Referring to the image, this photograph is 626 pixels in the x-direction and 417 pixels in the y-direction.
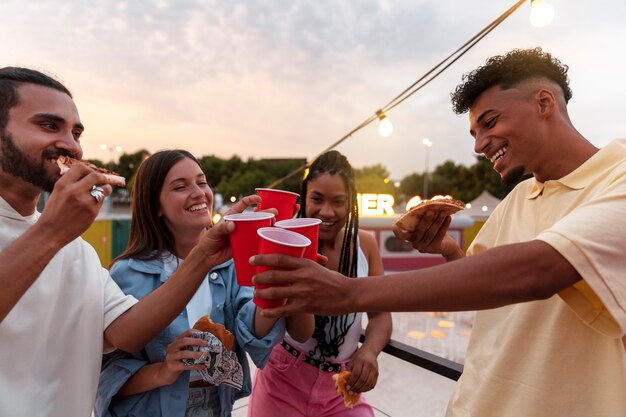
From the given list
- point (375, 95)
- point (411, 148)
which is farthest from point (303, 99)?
point (411, 148)

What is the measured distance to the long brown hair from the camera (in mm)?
2006

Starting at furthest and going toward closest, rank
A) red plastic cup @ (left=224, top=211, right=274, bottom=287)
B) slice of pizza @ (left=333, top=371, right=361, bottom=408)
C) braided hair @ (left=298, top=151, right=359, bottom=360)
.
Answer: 1. braided hair @ (left=298, top=151, right=359, bottom=360)
2. slice of pizza @ (left=333, top=371, right=361, bottom=408)
3. red plastic cup @ (left=224, top=211, right=274, bottom=287)

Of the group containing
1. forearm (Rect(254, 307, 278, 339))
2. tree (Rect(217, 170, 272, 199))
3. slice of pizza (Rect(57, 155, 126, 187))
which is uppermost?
slice of pizza (Rect(57, 155, 126, 187))

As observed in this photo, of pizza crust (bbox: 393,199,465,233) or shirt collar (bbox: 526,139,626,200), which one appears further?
pizza crust (bbox: 393,199,465,233)

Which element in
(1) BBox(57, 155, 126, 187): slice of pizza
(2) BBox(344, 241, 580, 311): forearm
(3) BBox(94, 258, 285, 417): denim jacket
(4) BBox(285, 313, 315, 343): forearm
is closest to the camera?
(2) BBox(344, 241, 580, 311): forearm

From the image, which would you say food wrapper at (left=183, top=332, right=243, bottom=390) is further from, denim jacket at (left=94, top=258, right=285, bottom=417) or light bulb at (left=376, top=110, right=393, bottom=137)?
light bulb at (left=376, top=110, right=393, bottom=137)

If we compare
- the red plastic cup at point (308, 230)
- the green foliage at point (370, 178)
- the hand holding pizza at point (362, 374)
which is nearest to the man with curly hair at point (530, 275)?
the red plastic cup at point (308, 230)

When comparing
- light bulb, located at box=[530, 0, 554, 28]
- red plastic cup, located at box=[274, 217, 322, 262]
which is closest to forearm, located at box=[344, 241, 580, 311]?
red plastic cup, located at box=[274, 217, 322, 262]

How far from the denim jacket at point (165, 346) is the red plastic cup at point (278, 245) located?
73 centimetres

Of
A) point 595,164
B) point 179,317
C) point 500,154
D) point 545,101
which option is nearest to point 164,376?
point 179,317

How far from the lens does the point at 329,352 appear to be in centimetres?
209

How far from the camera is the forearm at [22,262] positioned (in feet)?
3.38

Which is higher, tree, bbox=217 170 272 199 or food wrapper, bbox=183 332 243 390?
food wrapper, bbox=183 332 243 390

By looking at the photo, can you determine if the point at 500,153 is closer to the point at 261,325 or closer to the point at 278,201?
the point at 278,201
